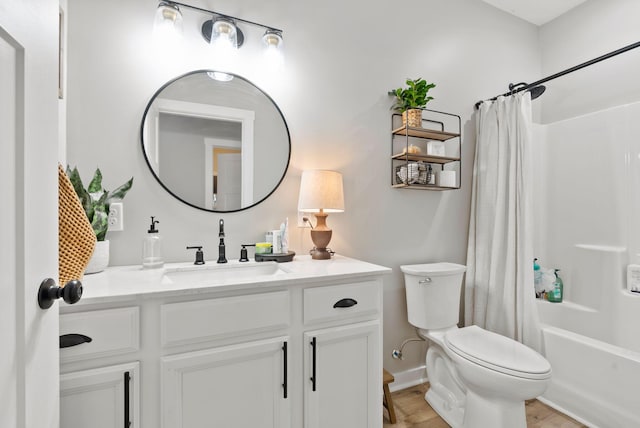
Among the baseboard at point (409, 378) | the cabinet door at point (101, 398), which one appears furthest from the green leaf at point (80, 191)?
the baseboard at point (409, 378)

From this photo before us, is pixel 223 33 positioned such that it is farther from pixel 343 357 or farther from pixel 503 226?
pixel 503 226

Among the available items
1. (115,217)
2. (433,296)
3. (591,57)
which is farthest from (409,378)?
(591,57)

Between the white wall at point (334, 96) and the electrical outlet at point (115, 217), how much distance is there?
5 cm

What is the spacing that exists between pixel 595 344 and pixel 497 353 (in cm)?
65

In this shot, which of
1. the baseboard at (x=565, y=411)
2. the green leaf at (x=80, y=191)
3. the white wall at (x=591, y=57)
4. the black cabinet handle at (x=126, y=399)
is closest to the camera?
the black cabinet handle at (x=126, y=399)

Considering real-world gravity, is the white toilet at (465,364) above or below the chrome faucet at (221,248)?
below

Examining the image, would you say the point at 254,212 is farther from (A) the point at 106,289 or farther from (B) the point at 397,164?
(B) the point at 397,164

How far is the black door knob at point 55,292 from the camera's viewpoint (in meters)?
0.58

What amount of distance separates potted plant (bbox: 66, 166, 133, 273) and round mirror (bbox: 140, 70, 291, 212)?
0.70 feet

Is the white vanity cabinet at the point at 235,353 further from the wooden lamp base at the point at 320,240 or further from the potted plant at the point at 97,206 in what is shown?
the wooden lamp base at the point at 320,240

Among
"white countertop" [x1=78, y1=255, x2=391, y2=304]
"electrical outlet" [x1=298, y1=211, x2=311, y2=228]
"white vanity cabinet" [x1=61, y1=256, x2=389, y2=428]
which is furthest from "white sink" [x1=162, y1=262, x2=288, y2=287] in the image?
"electrical outlet" [x1=298, y1=211, x2=311, y2=228]

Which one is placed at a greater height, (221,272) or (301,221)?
(301,221)

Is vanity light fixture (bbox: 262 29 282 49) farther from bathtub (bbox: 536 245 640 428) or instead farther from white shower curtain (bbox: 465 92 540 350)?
bathtub (bbox: 536 245 640 428)

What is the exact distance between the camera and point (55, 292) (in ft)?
1.98
